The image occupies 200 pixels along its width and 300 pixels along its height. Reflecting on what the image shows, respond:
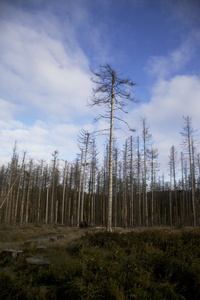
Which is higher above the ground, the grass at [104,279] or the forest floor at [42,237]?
the grass at [104,279]

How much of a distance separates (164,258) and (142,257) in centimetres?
66

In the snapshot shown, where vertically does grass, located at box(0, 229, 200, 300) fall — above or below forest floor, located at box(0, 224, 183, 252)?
above

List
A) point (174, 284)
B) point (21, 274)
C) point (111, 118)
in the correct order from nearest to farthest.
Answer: point (174, 284) < point (21, 274) < point (111, 118)

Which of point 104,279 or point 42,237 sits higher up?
point 104,279

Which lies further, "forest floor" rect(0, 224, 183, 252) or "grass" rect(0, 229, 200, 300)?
"forest floor" rect(0, 224, 183, 252)

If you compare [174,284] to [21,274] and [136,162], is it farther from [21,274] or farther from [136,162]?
[136,162]

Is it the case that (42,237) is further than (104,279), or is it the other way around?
(42,237)

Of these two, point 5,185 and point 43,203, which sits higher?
point 5,185

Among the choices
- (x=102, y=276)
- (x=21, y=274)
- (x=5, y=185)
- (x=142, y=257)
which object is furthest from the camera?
(x=5, y=185)

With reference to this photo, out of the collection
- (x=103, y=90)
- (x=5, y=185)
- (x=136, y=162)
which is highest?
(x=103, y=90)

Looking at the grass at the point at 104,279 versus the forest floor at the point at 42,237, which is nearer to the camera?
the grass at the point at 104,279

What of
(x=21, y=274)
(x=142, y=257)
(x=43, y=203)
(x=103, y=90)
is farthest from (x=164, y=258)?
(x=43, y=203)

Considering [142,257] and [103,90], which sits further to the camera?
[103,90]

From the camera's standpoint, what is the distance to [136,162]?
2444 centimetres
